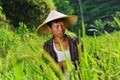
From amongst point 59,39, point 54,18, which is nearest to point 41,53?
point 59,39

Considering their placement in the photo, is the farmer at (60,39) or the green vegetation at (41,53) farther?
the farmer at (60,39)

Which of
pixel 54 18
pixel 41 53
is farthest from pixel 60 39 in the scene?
pixel 41 53

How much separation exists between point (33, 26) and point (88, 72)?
16.0 meters

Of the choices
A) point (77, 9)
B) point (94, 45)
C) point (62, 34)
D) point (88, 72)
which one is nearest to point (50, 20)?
point (62, 34)

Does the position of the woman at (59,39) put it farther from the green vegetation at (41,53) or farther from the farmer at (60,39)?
the green vegetation at (41,53)

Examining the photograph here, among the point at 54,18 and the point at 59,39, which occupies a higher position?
the point at 54,18

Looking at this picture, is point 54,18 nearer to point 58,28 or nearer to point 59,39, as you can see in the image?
point 58,28

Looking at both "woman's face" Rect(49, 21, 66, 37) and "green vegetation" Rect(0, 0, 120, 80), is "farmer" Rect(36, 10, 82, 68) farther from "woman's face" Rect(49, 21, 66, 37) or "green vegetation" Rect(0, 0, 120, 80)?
"green vegetation" Rect(0, 0, 120, 80)

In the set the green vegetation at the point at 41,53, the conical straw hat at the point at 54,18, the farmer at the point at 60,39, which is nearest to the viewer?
the green vegetation at the point at 41,53

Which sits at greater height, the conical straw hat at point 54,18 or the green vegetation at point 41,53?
the conical straw hat at point 54,18

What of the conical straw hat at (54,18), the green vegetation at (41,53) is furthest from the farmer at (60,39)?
the green vegetation at (41,53)

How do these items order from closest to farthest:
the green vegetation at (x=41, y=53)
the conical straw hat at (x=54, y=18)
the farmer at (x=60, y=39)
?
the green vegetation at (x=41, y=53)
the farmer at (x=60, y=39)
the conical straw hat at (x=54, y=18)

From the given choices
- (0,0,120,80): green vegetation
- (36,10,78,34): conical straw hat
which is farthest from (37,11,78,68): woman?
(0,0,120,80): green vegetation

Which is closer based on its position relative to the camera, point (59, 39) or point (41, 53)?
point (41, 53)
